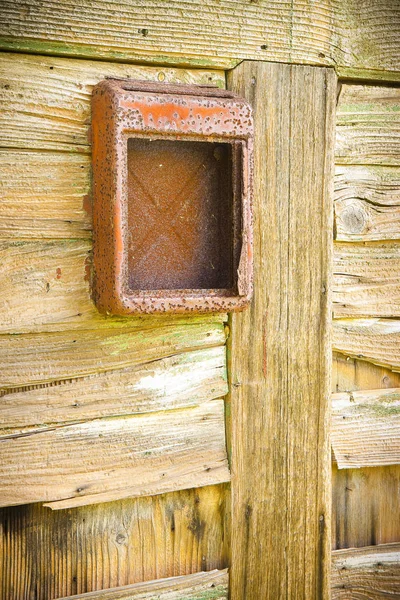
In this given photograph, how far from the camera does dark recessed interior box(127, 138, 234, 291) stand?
48.5 inches

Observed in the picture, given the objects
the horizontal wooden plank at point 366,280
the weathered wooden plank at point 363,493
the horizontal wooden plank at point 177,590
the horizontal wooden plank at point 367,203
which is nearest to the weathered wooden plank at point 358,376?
the weathered wooden plank at point 363,493

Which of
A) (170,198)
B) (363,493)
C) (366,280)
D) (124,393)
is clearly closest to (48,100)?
(170,198)

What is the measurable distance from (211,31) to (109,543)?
1159mm

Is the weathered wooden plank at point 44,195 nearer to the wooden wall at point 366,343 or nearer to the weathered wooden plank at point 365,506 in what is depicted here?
the wooden wall at point 366,343

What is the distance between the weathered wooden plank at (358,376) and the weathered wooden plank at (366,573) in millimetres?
437

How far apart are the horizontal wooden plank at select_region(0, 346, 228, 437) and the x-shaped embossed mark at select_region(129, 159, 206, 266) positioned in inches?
10.4

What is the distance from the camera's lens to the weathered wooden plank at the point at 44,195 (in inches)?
46.2

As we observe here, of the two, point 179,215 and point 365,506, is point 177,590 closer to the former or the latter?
point 365,506

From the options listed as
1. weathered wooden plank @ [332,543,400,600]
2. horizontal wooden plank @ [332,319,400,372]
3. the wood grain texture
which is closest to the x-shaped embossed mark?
the wood grain texture

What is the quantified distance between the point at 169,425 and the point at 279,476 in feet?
1.02

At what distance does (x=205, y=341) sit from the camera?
1.36 m

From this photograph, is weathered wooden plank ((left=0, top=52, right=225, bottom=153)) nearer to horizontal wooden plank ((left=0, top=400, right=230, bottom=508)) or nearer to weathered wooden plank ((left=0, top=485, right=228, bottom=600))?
horizontal wooden plank ((left=0, top=400, right=230, bottom=508))

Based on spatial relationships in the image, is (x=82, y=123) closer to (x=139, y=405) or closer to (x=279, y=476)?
(x=139, y=405)

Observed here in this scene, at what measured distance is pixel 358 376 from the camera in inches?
61.6
